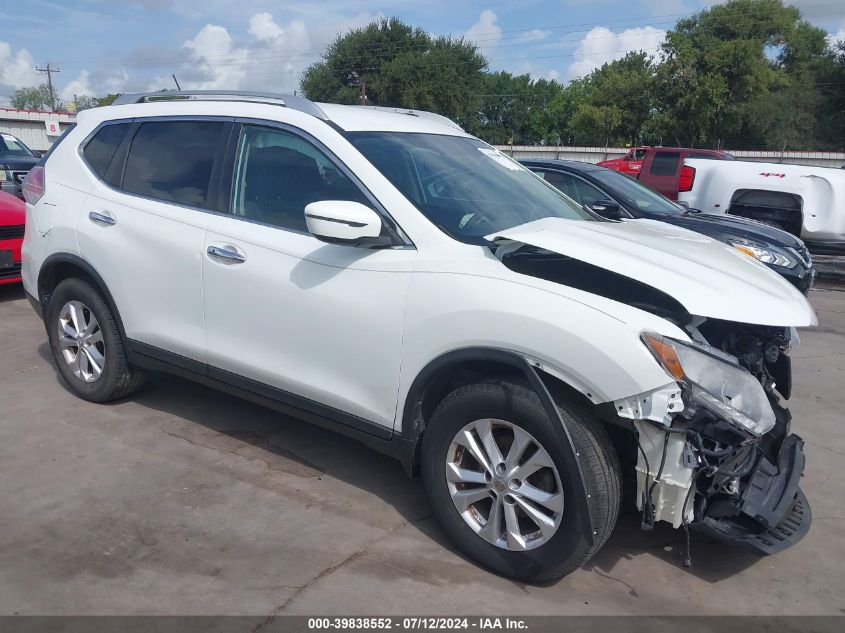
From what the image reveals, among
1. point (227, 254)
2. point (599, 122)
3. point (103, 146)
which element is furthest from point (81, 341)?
point (599, 122)

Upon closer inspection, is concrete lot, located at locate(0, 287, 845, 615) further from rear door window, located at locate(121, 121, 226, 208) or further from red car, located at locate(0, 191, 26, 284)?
red car, located at locate(0, 191, 26, 284)

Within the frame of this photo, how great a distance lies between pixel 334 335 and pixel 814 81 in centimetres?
5600

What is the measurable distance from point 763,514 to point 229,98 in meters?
3.43

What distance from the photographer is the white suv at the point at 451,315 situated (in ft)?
9.32

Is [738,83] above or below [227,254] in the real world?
above

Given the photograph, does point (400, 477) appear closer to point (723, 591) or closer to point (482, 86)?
point (723, 591)

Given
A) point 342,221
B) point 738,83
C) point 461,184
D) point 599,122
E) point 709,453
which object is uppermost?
point 738,83

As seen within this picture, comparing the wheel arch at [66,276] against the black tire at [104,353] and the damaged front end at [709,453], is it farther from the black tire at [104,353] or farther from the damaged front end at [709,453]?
the damaged front end at [709,453]

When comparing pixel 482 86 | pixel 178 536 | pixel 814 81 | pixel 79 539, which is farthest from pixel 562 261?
pixel 482 86

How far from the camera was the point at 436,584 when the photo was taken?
10.2 ft

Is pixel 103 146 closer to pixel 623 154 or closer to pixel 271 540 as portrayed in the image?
pixel 271 540

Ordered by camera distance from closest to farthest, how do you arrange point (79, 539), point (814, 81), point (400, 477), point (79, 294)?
1. point (79, 539)
2. point (400, 477)
3. point (79, 294)
4. point (814, 81)

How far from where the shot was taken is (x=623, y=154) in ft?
126

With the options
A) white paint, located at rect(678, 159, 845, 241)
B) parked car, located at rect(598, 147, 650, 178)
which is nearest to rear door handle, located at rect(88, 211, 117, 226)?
white paint, located at rect(678, 159, 845, 241)
